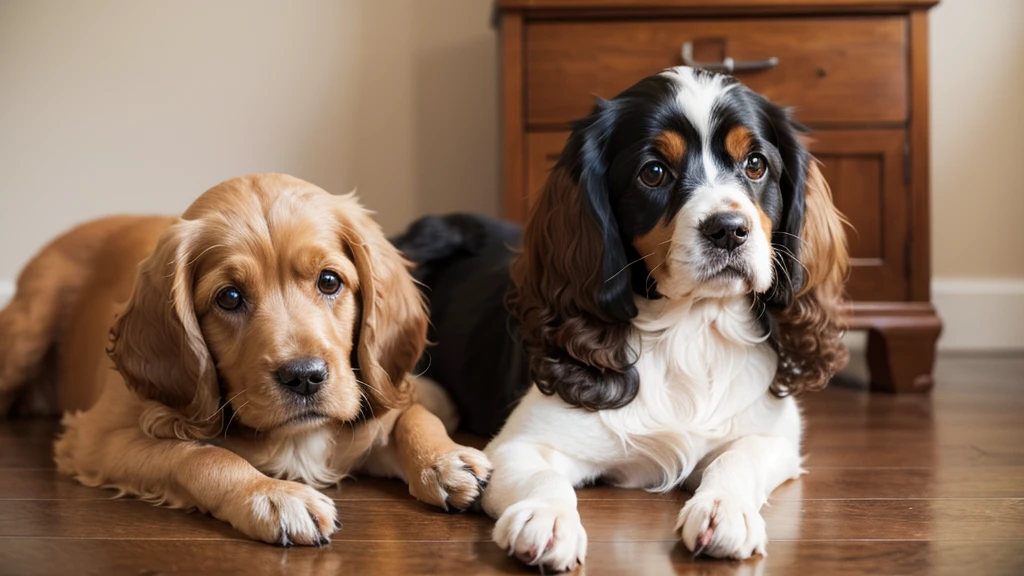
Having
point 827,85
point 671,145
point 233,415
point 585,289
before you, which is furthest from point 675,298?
point 827,85

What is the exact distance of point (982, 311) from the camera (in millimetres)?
4383

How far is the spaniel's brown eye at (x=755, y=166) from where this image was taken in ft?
6.77

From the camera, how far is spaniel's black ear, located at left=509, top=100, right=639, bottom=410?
6.84 feet

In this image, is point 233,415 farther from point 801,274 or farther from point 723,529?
point 801,274

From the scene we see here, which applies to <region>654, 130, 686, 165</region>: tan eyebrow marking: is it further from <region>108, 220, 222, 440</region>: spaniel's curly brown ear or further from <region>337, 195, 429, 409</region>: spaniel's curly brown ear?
<region>108, 220, 222, 440</region>: spaniel's curly brown ear

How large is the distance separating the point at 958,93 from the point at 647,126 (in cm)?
293

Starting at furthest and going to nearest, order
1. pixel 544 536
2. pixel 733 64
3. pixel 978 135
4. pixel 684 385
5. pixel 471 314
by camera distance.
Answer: pixel 978 135 → pixel 733 64 → pixel 471 314 → pixel 684 385 → pixel 544 536

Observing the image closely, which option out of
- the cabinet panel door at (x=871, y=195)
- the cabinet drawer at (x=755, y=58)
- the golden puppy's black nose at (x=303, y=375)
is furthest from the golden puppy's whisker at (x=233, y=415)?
the cabinet panel door at (x=871, y=195)

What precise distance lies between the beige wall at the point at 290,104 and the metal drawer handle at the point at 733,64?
118 centimetres

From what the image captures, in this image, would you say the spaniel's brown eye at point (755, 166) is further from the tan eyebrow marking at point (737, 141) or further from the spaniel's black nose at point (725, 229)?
the spaniel's black nose at point (725, 229)

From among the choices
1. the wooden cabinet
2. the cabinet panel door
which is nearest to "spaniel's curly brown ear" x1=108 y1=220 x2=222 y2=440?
the wooden cabinet

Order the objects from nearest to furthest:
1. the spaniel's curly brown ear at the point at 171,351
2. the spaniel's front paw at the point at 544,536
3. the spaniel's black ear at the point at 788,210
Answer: the spaniel's front paw at the point at 544,536, the spaniel's curly brown ear at the point at 171,351, the spaniel's black ear at the point at 788,210

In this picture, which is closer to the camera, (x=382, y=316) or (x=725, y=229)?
(x=725, y=229)

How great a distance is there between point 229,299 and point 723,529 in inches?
43.3
